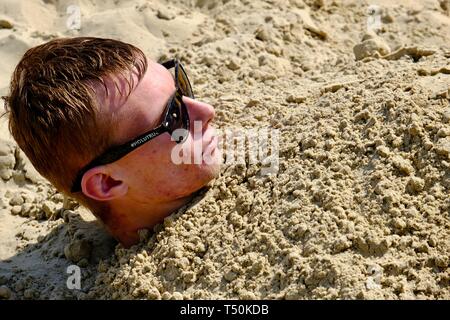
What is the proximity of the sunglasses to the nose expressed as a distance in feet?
0.10

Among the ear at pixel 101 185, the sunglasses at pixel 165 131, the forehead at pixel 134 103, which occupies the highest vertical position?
the forehead at pixel 134 103

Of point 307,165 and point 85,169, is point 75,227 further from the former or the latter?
point 307,165

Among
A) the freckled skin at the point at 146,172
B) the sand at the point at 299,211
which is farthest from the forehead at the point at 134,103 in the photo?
the sand at the point at 299,211

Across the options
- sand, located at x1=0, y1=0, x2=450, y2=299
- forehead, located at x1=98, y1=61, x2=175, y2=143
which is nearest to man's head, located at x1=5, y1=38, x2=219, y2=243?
forehead, located at x1=98, y1=61, x2=175, y2=143

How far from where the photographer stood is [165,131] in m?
2.88

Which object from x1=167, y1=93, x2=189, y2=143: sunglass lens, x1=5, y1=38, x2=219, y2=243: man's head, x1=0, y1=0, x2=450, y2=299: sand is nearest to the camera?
x1=0, y1=0, x2=450, y2=299: sand

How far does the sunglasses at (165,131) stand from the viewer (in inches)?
112

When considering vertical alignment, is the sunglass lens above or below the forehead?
below

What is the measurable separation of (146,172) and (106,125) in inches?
9.6

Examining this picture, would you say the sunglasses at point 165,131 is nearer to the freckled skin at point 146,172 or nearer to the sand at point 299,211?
the freckled skin at point 146,172

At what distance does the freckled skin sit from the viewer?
2.85 meters

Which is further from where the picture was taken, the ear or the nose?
the nose

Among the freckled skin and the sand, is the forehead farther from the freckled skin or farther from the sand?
the sand

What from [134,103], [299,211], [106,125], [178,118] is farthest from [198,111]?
[299,211]
